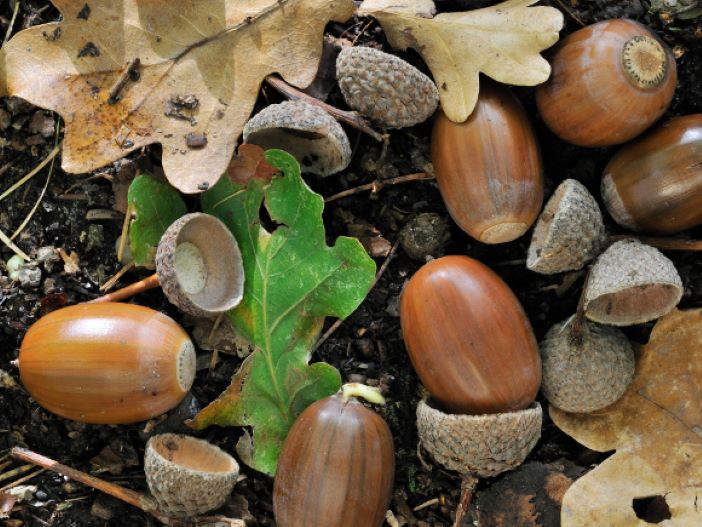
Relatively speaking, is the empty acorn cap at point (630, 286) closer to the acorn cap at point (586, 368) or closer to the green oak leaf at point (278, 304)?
the acorn cap at point (586, 368)

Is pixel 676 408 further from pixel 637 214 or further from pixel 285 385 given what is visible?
pixel 285 385

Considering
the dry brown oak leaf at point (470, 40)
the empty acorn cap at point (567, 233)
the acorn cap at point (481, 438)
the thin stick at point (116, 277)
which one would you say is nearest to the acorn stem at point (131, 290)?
the thin stick at point (116, 277)

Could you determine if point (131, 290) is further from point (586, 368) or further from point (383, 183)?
point (586, 368)

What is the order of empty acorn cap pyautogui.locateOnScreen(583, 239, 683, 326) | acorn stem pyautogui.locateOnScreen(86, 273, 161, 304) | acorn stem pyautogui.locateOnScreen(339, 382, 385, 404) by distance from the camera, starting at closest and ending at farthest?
empty acorn cap pyautogui.locateOnScreen(583, 239, 683, 326)
acorn stem pyautogui.locateOnScreen(339, 382, 385, 404)
acorn stem pyautogui.locateOnScreen(86, 273, 161, 304)

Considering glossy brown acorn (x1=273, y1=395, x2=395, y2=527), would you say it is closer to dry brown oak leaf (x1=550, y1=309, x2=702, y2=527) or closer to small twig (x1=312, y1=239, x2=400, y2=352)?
small twig (x1=312, y1=239, x2=400, y2=352)

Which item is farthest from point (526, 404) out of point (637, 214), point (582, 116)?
point (582, 116)

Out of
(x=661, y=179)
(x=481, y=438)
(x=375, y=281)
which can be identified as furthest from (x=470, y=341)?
(x=661, y=179)

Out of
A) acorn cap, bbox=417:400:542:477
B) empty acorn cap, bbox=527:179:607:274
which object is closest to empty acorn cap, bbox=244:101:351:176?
empty acorn cap, bbox=527:179:607:274
